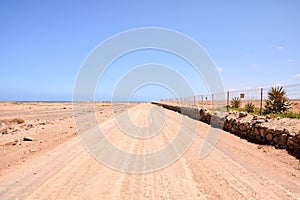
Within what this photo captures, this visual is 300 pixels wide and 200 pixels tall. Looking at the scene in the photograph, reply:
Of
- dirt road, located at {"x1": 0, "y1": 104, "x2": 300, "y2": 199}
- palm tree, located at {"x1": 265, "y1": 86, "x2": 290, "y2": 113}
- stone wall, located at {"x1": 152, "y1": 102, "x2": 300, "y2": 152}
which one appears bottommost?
dirt road, located at {"x1": 0, "y1": 104, "x2": 300, "y2": 199}

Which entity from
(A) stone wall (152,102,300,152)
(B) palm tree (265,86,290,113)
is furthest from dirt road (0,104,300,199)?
(B) palm tree (265,86,290,113)

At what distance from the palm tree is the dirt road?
8899 millimetres

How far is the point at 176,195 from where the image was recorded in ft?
16.1

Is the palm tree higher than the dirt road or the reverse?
higher

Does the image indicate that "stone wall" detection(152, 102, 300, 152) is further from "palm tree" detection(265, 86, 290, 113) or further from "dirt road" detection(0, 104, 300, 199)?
"palm tree" detection(265, 86, 290, 113)

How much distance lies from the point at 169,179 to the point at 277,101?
521 inches

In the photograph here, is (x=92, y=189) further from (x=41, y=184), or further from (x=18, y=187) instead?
(x=18, y=187)

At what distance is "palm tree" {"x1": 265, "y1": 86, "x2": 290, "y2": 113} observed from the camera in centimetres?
1630

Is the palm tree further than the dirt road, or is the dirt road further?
the palm tree

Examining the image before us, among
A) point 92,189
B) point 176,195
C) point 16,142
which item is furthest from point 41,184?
point 16,142

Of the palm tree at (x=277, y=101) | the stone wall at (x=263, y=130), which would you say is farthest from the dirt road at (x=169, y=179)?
the palm tree at (x=277, y=101)

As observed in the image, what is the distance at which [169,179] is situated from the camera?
5895 mm

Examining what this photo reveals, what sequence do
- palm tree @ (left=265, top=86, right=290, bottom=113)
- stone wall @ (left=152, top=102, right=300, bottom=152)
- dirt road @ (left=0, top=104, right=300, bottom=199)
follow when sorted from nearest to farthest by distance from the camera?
dirt road @ (left=0, top=104, right=300, bottom=199), stone wall @ (left=152, top=102, right=300, bottom=152), palm tree @ (left=265, top=86, right=290, bottom=113)

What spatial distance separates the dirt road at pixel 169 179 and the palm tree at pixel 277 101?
8.90 metres
